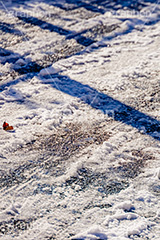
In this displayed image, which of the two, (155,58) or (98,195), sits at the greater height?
(155,58)

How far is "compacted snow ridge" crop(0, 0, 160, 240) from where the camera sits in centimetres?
297

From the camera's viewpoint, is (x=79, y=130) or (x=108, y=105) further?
(x=108, y=105)

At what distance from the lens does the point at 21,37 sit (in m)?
6.64

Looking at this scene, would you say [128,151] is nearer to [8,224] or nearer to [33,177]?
[33,177]

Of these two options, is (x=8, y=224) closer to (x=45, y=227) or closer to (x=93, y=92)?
(x=45, y=227)

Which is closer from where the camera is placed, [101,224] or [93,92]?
[101,224]

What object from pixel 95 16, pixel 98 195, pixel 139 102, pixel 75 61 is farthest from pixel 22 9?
pixel 98 195

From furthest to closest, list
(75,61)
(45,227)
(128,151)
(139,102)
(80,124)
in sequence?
(75,61), (139,102), (80,124), (128,151), (45,227)

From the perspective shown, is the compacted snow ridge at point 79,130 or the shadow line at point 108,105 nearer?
the compacted snow ridge at point 79,130

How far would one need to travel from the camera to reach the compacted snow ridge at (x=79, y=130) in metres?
2.97

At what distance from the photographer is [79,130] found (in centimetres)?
412

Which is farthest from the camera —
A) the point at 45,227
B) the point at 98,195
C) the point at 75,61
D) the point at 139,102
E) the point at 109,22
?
the point at 109,22

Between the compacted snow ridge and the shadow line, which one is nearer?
the compacted snow ridge

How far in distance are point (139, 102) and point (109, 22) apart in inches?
135
